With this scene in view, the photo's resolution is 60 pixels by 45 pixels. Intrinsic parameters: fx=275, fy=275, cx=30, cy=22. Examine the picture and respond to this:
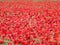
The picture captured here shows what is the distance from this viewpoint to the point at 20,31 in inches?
318

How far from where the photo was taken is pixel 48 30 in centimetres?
827

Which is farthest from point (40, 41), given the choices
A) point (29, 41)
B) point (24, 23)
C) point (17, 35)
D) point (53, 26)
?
point (24, 23)

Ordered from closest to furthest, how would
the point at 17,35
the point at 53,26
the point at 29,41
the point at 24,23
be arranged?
the point at 29,41 < the point at 17,35 < the point at 53,26 < the point at 24,23

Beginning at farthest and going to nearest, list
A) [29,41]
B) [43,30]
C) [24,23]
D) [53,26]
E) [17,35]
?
[24,23], [53,26], [43,30], [17,35], [29,41]

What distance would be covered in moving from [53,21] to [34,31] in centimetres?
187

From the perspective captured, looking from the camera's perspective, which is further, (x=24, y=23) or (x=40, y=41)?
(x=24, y=23)

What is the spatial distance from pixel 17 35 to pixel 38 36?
1.91 ft

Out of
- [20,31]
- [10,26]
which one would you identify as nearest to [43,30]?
[20,31]

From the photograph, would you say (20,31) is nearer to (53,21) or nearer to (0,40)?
(0,40)

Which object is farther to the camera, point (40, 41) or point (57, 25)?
point (57, 25)

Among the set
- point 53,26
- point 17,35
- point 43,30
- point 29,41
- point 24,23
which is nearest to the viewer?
point 29,41

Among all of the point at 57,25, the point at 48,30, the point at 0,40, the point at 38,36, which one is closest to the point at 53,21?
the point at 57,25

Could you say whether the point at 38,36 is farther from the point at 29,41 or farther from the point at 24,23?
the point at 24,23

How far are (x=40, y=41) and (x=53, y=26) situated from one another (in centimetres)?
184
